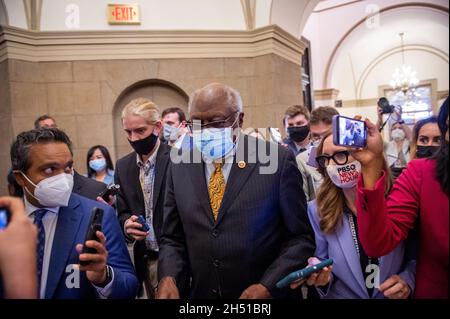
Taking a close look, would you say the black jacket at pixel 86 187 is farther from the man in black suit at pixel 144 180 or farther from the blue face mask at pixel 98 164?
the blue face mask at pixel 98 164

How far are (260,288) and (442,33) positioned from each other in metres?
13.3

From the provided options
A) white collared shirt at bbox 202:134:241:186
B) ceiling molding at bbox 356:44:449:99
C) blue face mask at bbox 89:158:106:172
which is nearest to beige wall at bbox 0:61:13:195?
blue face mask at bbox 89:158:106:172

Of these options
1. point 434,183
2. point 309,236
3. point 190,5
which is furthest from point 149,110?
point 190,5

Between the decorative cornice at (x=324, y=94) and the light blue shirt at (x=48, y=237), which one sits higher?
the decorative cornice at (x=324, y=94)

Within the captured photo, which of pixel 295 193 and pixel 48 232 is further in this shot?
pixel 295 193

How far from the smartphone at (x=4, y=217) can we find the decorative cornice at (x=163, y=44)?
4.18 metres

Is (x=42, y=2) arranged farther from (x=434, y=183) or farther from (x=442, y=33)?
(x=442, y=33)

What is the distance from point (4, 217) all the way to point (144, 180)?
1.38 metres

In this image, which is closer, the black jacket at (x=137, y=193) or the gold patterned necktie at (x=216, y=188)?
the gold patterned necktie at (x=216, y=188)

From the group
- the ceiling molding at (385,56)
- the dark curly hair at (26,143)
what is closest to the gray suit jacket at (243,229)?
the dark curly hair at (26,143)

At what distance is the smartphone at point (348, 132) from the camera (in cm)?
103

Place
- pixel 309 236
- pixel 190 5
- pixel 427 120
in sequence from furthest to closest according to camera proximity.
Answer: pixel 190 5
pixel 427 120
pixel 309 236

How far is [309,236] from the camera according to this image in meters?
1.48

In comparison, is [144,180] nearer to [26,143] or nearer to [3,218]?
[26,143]
